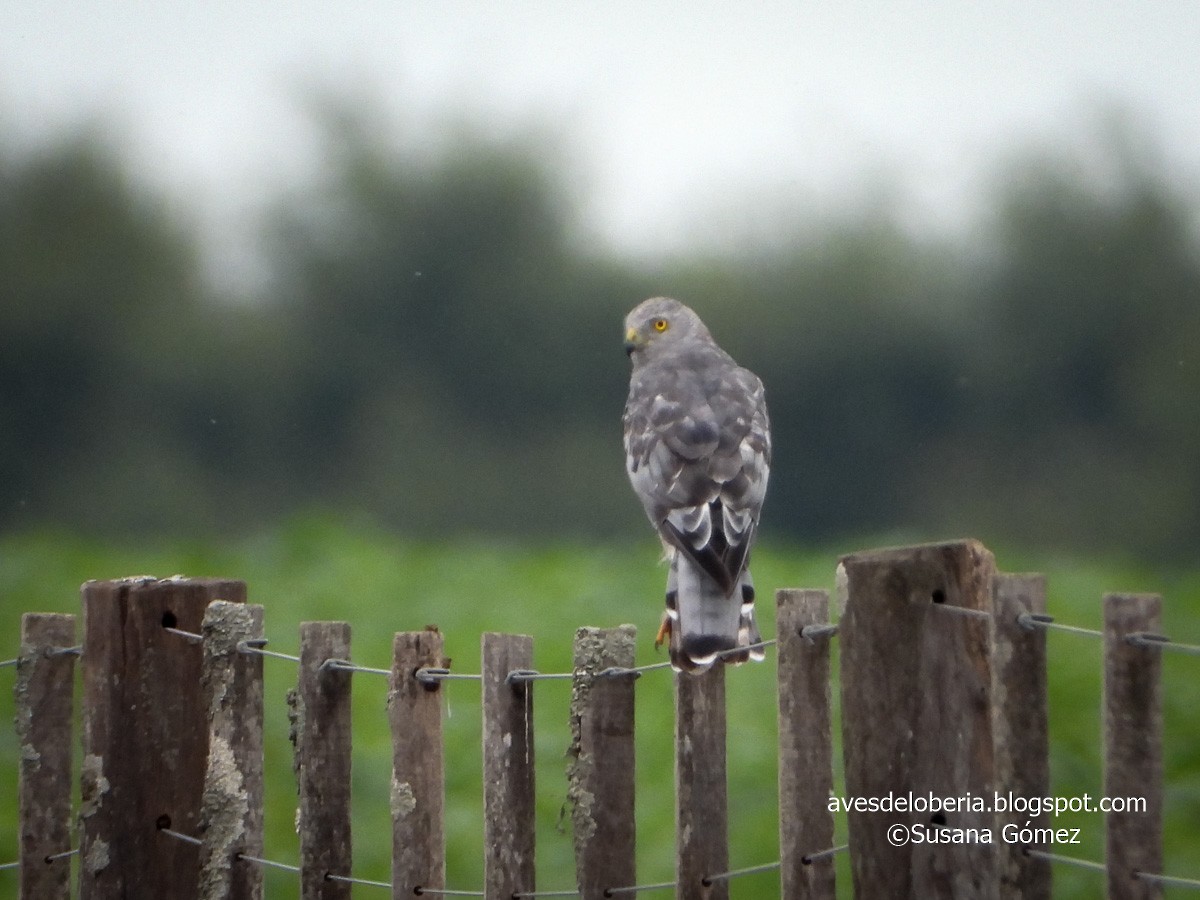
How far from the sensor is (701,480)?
12.5 ft

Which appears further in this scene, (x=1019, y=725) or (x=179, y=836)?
(x=179, y=836)

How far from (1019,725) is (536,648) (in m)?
9.59

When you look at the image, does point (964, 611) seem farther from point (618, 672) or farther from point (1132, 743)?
point (618, 672)

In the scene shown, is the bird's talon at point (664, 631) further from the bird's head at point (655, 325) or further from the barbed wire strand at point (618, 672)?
the bird's head at point (655, 325)

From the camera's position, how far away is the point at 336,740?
2928 millimetres

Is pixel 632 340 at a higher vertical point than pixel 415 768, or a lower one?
higher

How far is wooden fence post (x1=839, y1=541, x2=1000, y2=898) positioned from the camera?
2.29 metres

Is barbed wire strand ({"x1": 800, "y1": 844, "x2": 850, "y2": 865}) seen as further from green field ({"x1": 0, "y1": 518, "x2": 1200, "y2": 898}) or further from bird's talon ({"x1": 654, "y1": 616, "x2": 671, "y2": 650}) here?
bird's talon ({"x1": 654, "y1": 616, "x2": 671, "y2": 650})

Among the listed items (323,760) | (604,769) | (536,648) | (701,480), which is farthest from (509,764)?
(536,648)

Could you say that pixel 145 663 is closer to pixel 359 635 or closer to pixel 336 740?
pixel 336 740

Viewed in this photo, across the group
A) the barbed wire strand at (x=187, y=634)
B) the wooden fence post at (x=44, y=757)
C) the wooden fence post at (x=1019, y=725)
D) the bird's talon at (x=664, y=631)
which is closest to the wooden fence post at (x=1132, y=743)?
the wooden fence post at (x=1019, y=725)

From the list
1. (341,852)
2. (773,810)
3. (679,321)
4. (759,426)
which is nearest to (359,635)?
(773,810)

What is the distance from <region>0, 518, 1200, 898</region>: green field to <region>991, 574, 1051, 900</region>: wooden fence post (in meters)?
1.10

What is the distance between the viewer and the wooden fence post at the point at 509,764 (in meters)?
2.69
